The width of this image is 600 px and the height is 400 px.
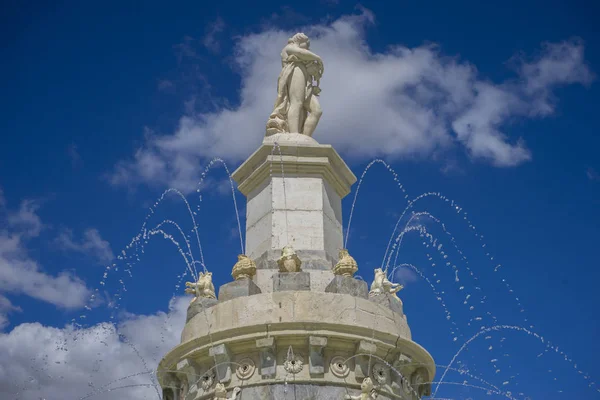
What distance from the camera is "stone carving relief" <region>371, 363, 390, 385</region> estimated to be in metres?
12.1

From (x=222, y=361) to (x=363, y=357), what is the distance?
2.28 metres

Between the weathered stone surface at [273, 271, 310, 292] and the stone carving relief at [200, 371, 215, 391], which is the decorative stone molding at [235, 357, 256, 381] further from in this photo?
the weathered stone surface at [273, 271, 310, 292]

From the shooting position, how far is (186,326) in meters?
12.9

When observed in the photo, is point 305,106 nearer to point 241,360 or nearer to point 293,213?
point 293,213

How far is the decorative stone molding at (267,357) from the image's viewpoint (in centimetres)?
1162

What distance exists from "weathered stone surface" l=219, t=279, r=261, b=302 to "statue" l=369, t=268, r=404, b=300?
2.25 m

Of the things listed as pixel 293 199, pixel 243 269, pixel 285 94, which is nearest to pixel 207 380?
pixel 243 269

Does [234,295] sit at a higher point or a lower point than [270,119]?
lower

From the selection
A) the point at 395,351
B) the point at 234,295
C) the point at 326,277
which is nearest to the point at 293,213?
the point at 326,277

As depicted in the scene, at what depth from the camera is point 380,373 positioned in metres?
12.2

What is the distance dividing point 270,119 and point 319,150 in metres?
1.65

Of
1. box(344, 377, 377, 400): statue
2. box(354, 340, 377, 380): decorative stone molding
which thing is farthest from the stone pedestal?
box(344, 377, 377, 400): statue

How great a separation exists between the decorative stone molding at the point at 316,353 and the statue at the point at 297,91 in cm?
572

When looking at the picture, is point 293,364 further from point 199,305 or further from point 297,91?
point 297,91
